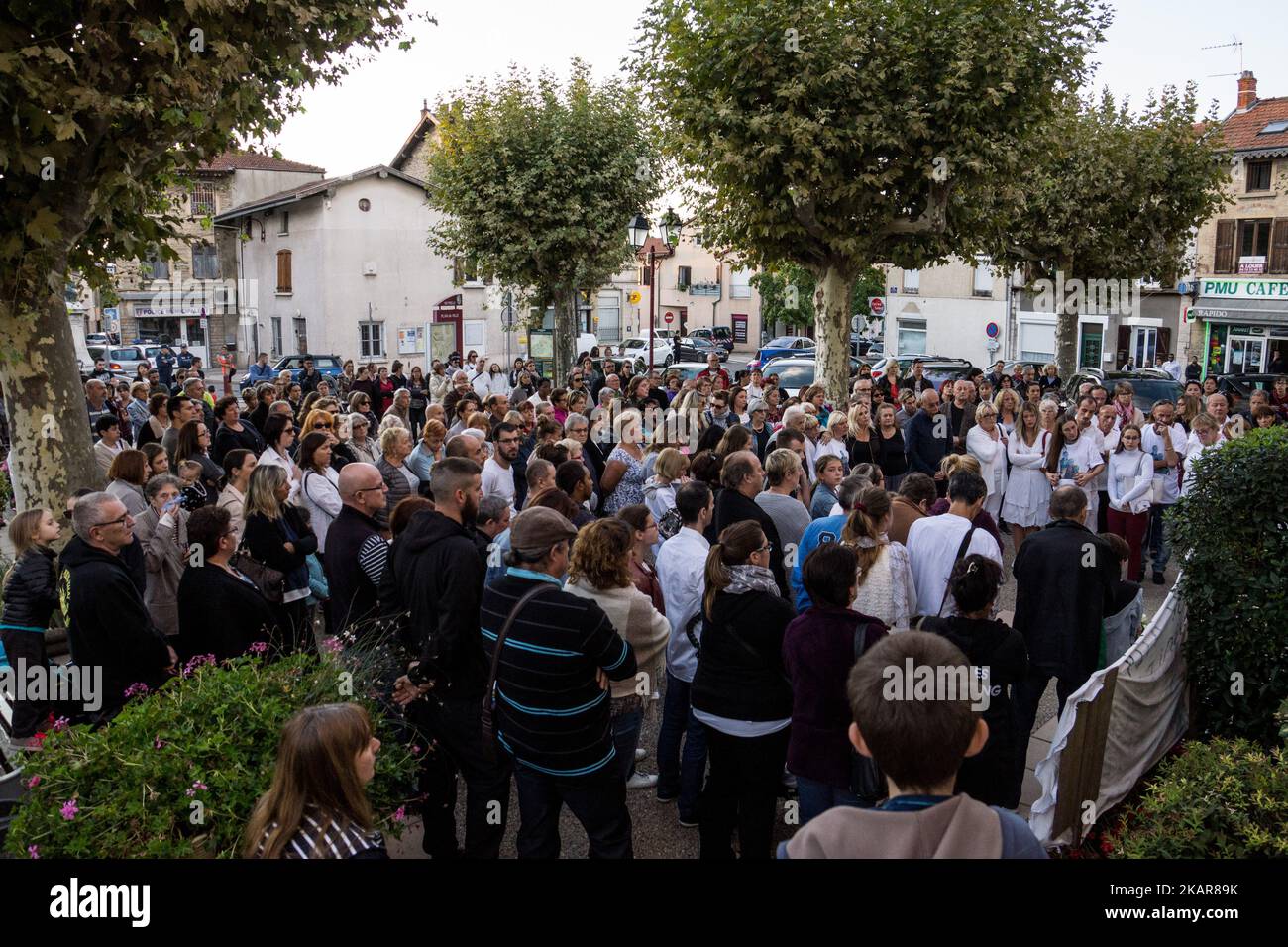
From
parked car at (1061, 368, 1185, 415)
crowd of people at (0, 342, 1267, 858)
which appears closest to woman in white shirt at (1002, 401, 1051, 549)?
crowd of people at (0, 342, 1267, 858)

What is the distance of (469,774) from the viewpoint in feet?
16.2

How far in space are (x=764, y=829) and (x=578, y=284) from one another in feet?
71.4

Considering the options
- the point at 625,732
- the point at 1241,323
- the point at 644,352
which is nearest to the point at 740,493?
the point at 625,732

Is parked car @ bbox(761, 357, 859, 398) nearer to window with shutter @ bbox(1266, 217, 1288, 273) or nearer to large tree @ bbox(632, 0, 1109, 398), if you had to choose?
large tree @ bbox(632, 0, 1109, 398)

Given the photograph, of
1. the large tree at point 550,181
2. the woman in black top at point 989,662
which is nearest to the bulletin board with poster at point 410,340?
the large tree at point 550,181

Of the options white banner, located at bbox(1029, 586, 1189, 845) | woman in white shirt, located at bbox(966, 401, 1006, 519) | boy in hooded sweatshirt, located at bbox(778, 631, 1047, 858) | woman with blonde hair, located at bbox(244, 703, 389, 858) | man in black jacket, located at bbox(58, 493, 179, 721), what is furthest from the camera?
woman in white shirt, located at bbox(966, 401, 1006, 519)

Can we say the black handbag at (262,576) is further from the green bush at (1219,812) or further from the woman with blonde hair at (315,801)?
the green bush at (1219,812)

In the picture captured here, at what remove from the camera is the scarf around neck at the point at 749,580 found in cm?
464

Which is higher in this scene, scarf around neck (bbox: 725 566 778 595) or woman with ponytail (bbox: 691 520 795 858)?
scarf around neck (bbox: 725 566 778 595)

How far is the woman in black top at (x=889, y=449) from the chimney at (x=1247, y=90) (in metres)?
39.1

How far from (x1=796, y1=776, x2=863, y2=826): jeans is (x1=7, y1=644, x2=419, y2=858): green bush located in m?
1.69

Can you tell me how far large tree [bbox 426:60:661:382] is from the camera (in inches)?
933

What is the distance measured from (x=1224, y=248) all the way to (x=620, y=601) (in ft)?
135
